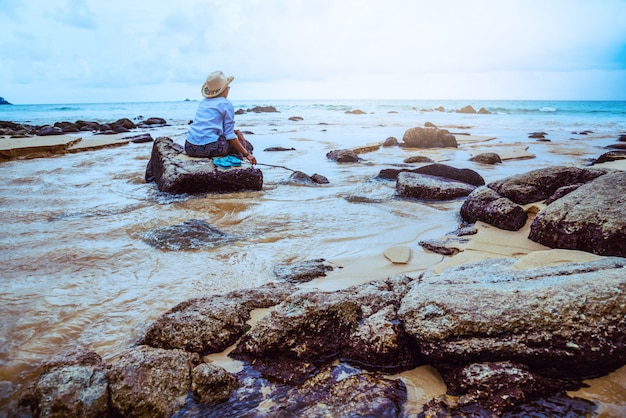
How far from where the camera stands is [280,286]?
111 inches

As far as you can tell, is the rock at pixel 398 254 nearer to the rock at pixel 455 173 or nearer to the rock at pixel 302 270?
the rock at pixel 302 270

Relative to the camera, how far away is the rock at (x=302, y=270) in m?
3.07

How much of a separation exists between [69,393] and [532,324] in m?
Answer: 2.08

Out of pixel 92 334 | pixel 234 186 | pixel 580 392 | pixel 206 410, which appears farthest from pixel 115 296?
pixel 234 186

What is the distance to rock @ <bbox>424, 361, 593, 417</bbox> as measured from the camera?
1636mm

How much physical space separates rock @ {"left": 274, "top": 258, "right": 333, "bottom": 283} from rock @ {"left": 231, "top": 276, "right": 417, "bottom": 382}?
2.52 feet

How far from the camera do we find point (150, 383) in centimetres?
178

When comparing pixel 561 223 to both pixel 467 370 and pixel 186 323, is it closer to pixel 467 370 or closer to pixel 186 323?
pixel 467 370

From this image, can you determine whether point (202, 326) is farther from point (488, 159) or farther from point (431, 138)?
point (431, 138)

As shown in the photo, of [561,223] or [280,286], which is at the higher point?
[561,223]

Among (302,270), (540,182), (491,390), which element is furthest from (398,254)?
(540,182)

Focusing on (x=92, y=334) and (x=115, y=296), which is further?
(x=115, y=296)

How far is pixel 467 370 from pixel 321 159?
8.35 metres

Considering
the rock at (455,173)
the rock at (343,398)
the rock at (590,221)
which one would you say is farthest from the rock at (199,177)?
the rock at (343,398)
